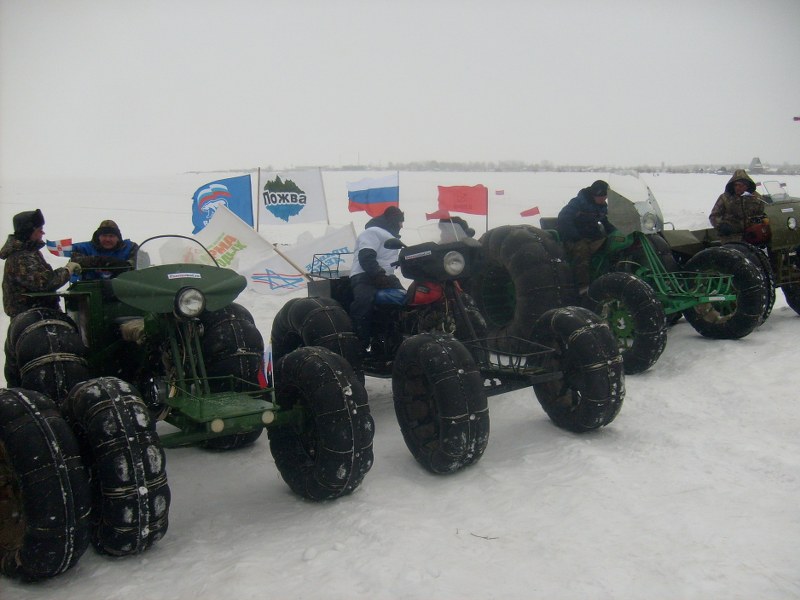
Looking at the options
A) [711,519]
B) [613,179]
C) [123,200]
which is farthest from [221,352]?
[123,200]

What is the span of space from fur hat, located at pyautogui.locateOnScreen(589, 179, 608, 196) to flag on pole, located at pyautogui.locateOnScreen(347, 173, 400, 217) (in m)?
6.06

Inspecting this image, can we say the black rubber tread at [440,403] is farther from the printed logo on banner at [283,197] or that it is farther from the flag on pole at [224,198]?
the printed logo on banner at [283,197]

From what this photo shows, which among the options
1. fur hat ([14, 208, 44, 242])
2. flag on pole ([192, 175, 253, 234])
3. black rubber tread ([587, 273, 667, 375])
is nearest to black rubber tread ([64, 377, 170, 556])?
fur hat ([14, 208, 44, 242])

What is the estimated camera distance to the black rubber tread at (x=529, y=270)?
8055 mm

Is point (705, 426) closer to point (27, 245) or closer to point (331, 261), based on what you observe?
point (27, 245)

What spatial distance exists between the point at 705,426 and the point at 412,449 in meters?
2.47

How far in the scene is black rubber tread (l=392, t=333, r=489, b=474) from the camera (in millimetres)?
4773

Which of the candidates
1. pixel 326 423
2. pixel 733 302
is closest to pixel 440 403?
pixel 326 423

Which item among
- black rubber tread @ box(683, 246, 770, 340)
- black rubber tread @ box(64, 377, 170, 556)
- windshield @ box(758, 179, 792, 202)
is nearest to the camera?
black rubber tread @ box(64, 377, 170, 556)

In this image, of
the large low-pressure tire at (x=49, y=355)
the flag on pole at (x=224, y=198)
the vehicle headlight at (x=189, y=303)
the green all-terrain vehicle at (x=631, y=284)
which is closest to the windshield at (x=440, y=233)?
the vehicle headlight at (x=189, y=303)

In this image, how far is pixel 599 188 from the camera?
8688mm

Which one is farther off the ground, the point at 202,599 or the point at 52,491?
the point at 52,491

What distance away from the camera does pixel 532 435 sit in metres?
5.72

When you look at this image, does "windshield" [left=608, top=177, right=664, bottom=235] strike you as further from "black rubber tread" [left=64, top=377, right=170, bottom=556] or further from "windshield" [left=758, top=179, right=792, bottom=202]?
"black rubber tread" [left=64, top=377, right=170, bottom=556]
